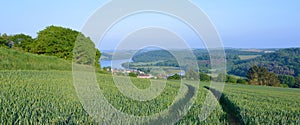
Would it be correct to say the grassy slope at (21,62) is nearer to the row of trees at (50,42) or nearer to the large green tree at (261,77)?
the row of trees at (50,42)

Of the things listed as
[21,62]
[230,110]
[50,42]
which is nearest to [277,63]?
[50,42]

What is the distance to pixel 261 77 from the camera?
160ft

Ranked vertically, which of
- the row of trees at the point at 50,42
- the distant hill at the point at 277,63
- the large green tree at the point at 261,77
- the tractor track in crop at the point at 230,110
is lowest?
the large green tree at the point at 261,77

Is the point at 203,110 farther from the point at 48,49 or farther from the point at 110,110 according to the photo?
the point at 48,49

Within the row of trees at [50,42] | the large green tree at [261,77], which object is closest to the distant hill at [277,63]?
the large green tree at [261,77]

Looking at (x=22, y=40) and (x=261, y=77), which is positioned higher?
(x=22, y=40)

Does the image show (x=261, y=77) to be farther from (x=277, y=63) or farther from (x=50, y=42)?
(x=50, y=42)

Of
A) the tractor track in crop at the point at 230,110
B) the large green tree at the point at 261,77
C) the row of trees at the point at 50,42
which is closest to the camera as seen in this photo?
the tractor track in crop at the point at 230,110

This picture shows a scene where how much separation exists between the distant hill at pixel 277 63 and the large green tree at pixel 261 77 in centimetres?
145

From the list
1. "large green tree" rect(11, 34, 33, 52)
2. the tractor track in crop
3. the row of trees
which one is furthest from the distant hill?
"large green tree" rect(11, 34, 33, 52)

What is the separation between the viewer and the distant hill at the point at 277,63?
49.0 meters

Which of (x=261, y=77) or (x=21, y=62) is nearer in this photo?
(x=21, y=62)

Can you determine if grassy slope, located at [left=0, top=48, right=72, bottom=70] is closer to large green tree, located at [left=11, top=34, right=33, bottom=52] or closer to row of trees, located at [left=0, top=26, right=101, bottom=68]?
row of trees, located at [left=0, top=26, right=101, bottom=68]

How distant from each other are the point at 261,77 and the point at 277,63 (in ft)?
30.6
